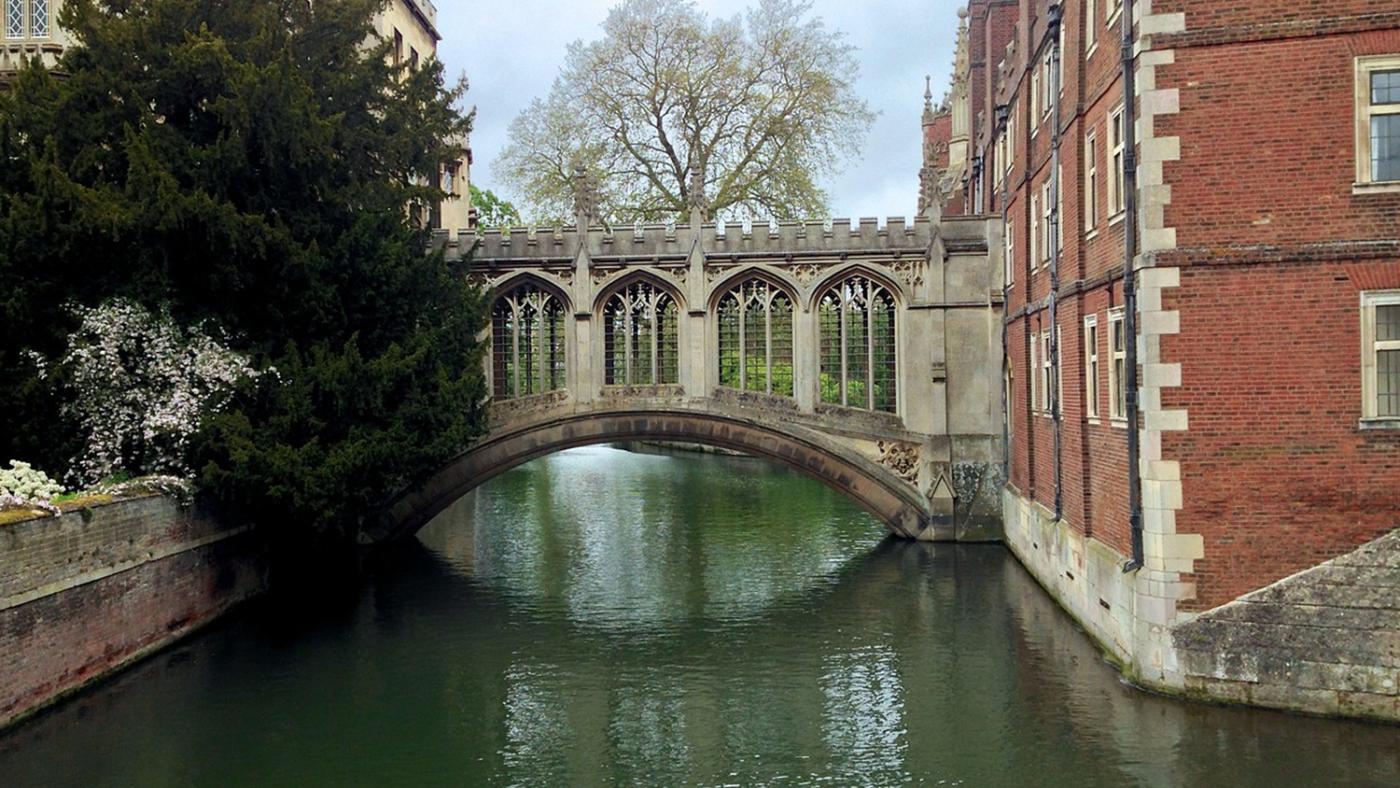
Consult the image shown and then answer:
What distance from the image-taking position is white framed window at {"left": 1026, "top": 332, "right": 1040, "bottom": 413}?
61.9ft

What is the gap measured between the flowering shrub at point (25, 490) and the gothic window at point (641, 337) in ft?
39.1

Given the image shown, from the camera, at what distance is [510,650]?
1561 centimetres

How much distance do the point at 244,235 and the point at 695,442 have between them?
998 cm

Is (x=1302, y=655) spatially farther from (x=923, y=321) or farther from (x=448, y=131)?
(x=448, y=131)

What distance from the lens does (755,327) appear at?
23.6 meters

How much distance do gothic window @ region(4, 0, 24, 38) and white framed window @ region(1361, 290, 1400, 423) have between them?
2332cm

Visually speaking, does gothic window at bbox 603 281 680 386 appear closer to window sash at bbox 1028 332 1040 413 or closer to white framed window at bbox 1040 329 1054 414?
window sash at bbox 1028 332 1040 413

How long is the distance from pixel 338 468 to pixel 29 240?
15.7 ft

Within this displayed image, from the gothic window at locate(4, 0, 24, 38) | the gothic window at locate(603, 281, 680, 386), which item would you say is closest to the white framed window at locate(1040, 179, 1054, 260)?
the gothic window at locate(603, 281, 680, 386)

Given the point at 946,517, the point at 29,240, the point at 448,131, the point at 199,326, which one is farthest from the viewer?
the point at 946,517

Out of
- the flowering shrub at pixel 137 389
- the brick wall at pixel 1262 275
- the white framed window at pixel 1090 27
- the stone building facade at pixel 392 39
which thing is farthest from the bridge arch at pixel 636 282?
the brick wall at pixel 1262 275

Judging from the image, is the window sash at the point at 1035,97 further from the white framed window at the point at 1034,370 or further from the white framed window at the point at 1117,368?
the white framed window at the point at 1117,368

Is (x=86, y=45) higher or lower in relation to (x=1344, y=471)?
higher

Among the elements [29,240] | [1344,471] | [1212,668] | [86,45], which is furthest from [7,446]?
[1344,471]
